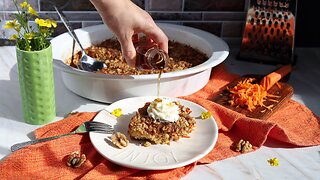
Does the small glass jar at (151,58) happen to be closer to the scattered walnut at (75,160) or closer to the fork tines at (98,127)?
the fork tines at (98,127)

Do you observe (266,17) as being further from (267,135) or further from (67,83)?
(67,83)

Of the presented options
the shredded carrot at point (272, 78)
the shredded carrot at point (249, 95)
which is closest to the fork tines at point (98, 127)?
the shredded carrot at point (249, 95)

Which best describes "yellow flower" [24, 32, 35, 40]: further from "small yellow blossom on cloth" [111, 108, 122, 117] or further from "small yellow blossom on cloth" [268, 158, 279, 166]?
"small yellow blossom on cloth" [268, 158, 279, 166]

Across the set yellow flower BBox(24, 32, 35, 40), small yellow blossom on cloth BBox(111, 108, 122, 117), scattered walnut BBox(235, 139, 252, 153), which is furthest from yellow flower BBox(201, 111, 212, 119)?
yellow flower BBox(24, 32, 35, 40)

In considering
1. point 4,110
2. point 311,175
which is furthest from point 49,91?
point 311,175

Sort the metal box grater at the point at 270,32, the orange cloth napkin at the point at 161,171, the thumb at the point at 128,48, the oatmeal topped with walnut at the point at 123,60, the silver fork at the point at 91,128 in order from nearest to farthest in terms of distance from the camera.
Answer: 1. the orange cloth napkin at the point at 161,171
2. the silver fork at the point at 91,128
3. the thumb at the point at 128,48
4. the oatmeal topped with walnut at the point at 123,60
5. the metal box grater at the point at 270,32
